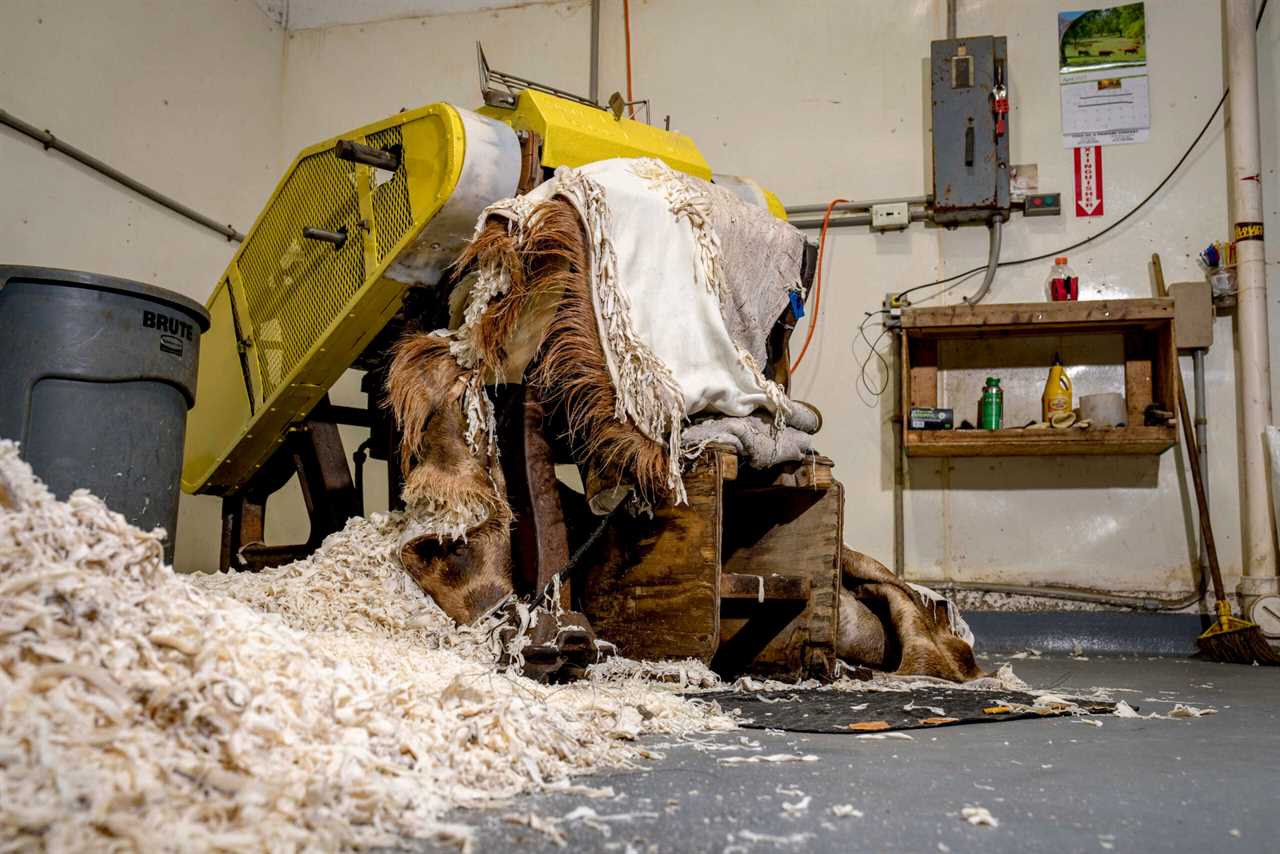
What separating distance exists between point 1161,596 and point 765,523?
6.19 feet

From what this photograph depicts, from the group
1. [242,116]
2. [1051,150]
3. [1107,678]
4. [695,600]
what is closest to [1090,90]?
[1051,150]

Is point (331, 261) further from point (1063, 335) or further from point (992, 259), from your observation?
point (1063, 335)

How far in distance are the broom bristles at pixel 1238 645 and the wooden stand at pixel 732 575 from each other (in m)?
1.75

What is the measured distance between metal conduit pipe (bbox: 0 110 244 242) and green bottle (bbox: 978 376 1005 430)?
299cm

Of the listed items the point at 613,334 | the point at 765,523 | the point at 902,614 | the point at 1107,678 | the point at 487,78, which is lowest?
the point at 1107,678

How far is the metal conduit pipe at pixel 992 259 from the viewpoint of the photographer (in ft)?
11.8

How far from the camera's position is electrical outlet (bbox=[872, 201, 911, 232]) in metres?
3.70

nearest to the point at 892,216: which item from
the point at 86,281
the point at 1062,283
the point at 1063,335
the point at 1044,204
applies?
the point at 1044,204

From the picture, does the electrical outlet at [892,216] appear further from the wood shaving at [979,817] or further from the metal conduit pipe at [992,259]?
the wood shaving at [979,817]

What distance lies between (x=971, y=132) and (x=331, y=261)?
2.43 m

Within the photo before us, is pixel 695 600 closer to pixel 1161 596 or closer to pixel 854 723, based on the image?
pixel 854 723

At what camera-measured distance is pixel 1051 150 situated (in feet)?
12.1

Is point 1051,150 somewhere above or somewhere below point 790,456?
above

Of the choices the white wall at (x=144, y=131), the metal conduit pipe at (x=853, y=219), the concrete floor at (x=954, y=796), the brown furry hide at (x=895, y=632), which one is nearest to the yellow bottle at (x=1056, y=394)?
the metal conduit pipe at (x=853, y=219)
